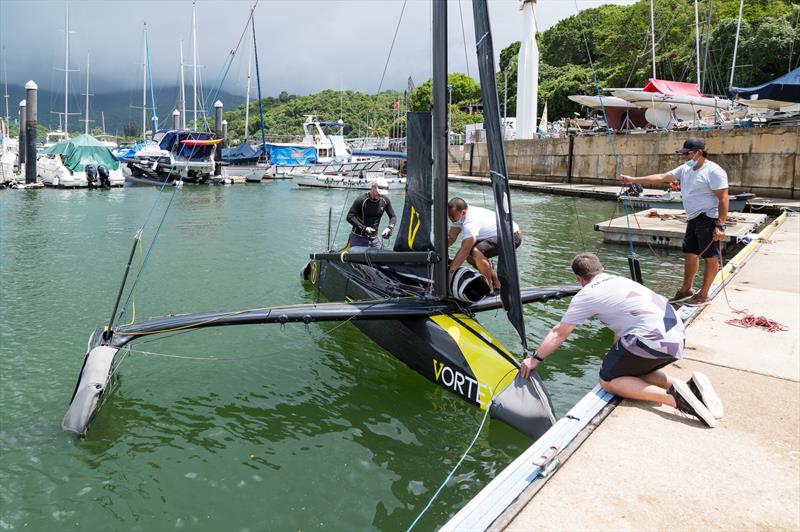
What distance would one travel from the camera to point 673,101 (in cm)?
3075

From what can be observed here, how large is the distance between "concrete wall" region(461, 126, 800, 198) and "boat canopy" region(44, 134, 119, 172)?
2468 centimetres

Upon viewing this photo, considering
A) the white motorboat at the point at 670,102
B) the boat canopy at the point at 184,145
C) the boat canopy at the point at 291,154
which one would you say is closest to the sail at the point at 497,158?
the white motorboat at the point at 670,102

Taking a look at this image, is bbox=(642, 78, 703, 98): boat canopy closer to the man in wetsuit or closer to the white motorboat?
the white motorboat

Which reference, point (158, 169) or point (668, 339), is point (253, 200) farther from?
point (668, 339)

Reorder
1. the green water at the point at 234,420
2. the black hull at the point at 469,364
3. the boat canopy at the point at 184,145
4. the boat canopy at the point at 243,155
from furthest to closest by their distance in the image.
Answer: the boat canopy at the point at 243,155
the boat canopy at the point at 184,145
the black hull at the point at 469,364
the green water at the point at 234,420

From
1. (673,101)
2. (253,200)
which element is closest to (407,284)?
(253,200)

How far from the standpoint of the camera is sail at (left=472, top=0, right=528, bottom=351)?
4.60m

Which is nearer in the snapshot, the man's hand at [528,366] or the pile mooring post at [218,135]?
the man's hand at [528,366]

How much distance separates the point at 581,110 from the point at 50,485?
58.5 meters

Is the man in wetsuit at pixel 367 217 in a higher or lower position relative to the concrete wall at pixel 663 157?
lower

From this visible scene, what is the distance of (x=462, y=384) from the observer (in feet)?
16.1

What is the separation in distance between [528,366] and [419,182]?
2.47m

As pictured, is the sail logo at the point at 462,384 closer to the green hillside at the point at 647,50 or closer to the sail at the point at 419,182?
the sail at the point at 419,182

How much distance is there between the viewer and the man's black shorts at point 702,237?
624 cm
